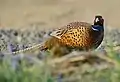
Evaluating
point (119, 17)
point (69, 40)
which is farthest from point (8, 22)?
point (69, 40)

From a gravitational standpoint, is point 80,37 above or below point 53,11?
above

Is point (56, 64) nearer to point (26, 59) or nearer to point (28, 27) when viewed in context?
point (26, 59)

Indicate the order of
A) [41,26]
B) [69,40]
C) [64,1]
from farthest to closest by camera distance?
[64,1] < [41,26] < [69,40]

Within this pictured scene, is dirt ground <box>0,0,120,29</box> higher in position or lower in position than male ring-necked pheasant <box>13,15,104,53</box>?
lower

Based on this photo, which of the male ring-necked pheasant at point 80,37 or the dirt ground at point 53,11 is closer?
the male ring-necked pheasant at point 80,37

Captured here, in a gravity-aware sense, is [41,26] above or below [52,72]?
below

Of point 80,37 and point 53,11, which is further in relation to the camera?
point 53,11

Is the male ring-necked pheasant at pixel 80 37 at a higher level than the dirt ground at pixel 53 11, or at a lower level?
higher

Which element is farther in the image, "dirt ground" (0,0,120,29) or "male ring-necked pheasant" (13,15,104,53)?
"dirt ground" (0,0,120,29)
